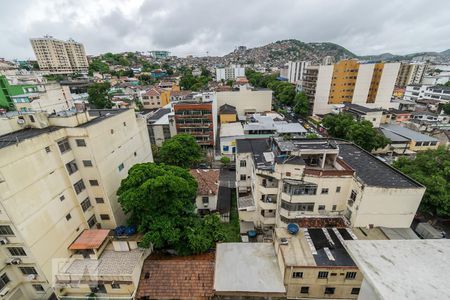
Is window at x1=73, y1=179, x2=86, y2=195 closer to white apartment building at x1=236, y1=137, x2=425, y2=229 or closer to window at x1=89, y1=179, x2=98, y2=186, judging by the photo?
window at x1=89, y1=179, x2=98, y2=186

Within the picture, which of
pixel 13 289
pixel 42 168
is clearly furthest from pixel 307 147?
pixel 13 289

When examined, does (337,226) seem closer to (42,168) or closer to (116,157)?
(116,157)

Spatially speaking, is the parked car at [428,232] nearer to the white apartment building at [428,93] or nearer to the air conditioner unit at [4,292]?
the air conditioner unit at [4,292]

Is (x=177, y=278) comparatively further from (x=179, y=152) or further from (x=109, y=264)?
(x=179, y=152)

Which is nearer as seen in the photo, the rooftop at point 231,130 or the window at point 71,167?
the window at point 71,167

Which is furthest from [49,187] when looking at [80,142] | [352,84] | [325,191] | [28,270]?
[352,84]

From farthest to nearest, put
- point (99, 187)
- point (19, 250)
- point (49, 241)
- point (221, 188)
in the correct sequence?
point (221, 188) < point (99, 187) < point (49, 241) < point (19, 250)

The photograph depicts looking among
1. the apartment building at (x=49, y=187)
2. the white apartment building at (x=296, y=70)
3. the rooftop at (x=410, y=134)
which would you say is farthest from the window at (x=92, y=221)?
the white apartment building at (x=296, y=70)
